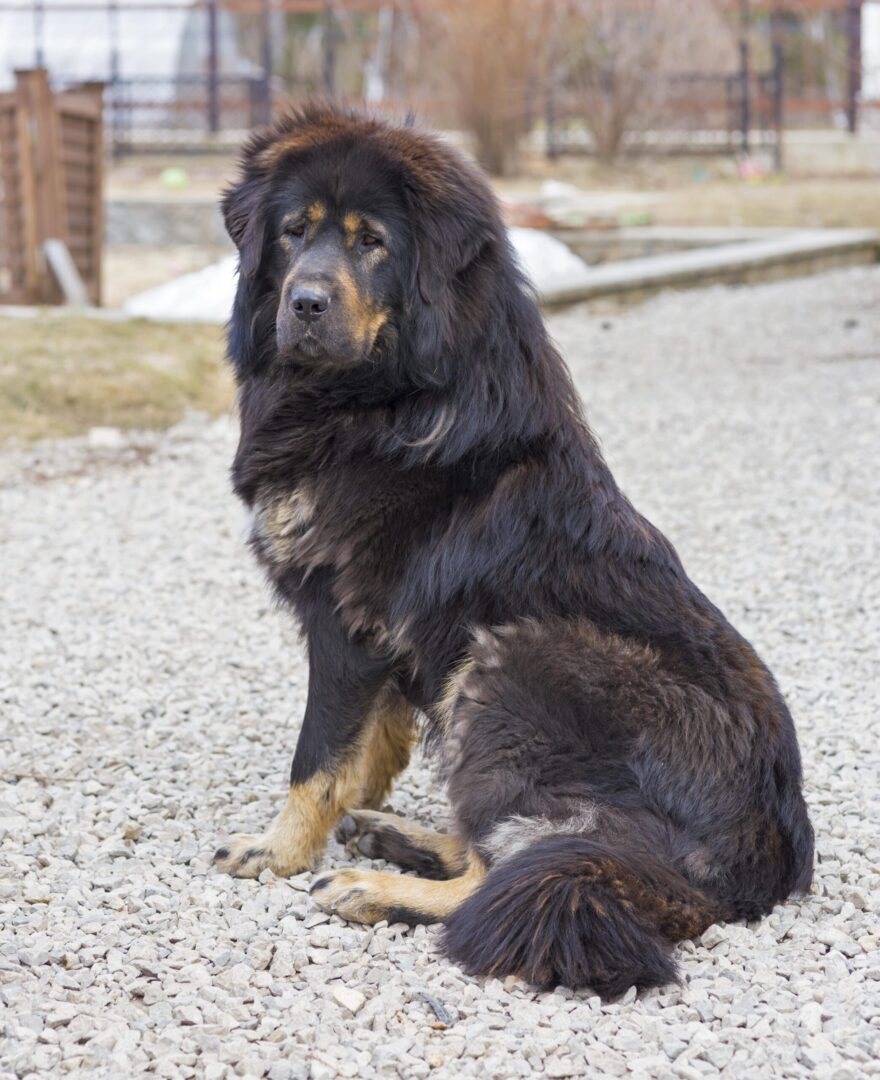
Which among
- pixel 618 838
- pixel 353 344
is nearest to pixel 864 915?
pixel 618 838

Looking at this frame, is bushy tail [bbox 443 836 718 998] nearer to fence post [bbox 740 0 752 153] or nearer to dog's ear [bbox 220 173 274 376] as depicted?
dog's ear [bbox 220 173 274 376]

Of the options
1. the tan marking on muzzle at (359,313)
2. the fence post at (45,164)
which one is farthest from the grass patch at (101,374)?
the tan marking on muzzle at (359,313)

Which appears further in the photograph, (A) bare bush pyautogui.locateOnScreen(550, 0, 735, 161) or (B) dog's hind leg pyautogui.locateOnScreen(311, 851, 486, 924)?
(A) bare bush pyautogui.locateOnScreen(550, 0, 735, 161)

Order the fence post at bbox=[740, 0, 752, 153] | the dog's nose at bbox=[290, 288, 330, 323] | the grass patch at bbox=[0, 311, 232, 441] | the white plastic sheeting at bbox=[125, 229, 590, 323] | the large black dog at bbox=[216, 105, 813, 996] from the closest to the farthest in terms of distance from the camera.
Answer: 1. the large black dog at bbox=[216, 105, 813, 996]
2. the dog's nose at bbox=[290, 288, 330, 323]
3. the grass patch at bbox=[0, 311, 232, 441]
4. the white plastic sheeting at bbox=[125, 229, 590, 323]
5. the fence post at bbox=[740, 0, 752, 153]

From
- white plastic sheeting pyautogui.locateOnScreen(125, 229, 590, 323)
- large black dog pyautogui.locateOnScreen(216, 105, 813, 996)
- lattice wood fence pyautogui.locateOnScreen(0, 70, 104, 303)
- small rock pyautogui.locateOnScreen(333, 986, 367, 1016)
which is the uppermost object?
lattice wood fence pyautogui.locateOnScreen(0, 70, 104, 303)

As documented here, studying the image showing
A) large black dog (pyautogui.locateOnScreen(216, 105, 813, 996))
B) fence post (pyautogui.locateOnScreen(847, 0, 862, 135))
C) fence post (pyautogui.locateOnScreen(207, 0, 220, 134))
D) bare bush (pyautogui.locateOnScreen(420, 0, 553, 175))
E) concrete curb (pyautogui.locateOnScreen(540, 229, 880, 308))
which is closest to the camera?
large black dog (pyautogui.locateOnScreen(216, 105, 813, 996))

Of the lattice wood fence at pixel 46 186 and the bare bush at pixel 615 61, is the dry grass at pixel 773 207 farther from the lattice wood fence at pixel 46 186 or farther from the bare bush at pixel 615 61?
the lattice wood fence at pixel 46 186

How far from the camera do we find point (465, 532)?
3174 millimetres

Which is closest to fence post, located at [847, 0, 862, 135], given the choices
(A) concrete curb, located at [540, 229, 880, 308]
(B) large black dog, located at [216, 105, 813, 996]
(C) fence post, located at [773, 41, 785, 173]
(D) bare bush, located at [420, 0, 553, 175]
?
(C) fence post, located at [773, 41, 785, 173]

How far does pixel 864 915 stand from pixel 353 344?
5.82 ft

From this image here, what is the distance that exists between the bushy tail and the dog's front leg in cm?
62

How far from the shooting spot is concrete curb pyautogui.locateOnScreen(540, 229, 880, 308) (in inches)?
511

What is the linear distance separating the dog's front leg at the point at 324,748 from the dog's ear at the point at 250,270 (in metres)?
0.70

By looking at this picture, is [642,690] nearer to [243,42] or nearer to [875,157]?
[875,157]
